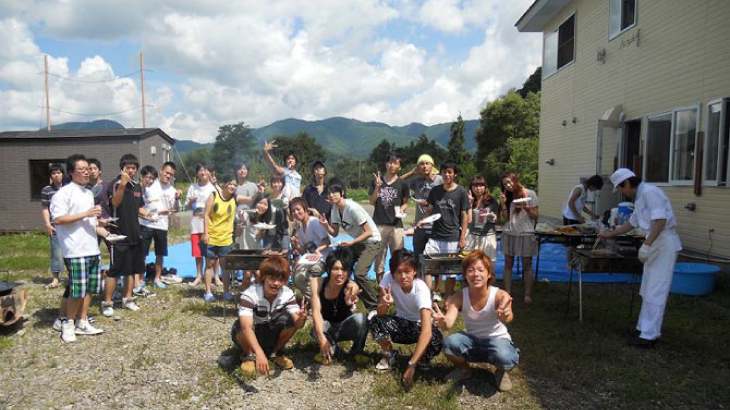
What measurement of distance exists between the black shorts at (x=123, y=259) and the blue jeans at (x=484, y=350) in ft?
12.3

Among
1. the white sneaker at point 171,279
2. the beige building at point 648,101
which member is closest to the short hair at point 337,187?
the white sneaker at point 171,279

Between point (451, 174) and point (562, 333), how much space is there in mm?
2061

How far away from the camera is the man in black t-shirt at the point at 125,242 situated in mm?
5246

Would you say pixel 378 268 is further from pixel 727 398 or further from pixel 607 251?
Result: pixel 727 398

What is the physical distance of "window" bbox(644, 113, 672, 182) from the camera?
8164 mm

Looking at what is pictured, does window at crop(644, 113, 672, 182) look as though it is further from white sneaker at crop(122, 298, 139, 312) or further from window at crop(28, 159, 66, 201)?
window at crop(28, 159, 66, 201)

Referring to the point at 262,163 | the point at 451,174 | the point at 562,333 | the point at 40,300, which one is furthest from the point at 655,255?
the point at 262,163

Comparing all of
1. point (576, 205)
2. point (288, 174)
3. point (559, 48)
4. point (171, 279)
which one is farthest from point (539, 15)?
point (171, 279)

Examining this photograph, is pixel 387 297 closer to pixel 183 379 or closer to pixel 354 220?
pixel 354 220

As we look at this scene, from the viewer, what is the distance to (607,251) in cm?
499

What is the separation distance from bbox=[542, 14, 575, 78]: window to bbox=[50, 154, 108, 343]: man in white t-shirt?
11293mm

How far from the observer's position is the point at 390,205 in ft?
18.9

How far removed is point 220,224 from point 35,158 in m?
11.5

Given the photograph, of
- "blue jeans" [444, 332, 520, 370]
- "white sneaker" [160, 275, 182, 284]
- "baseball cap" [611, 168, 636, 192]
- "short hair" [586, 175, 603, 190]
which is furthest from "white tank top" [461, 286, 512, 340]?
"white sneaker" [160, 275, 182, 284]
